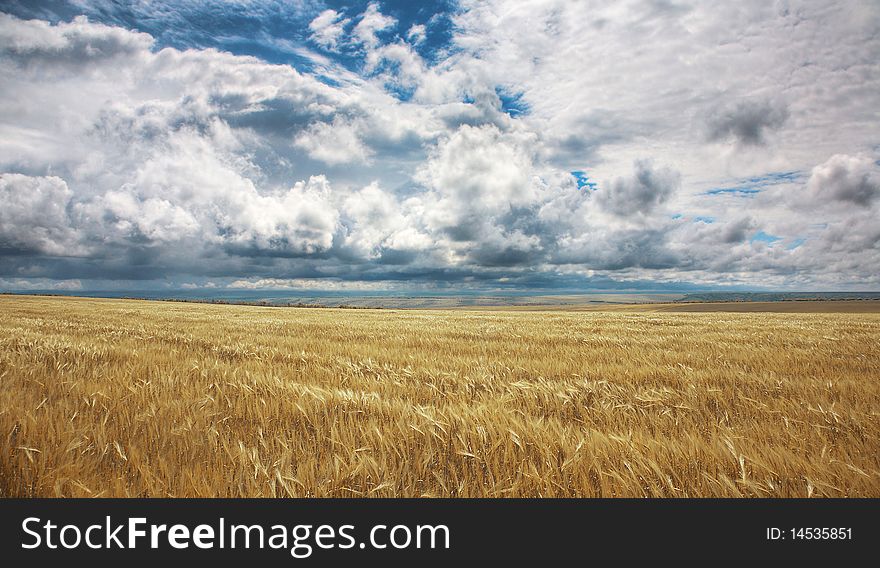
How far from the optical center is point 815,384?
5152 millimetres

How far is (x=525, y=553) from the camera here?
182 cm

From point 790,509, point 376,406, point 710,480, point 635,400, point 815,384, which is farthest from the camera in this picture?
point 815,384

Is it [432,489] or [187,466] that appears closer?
[432,489]

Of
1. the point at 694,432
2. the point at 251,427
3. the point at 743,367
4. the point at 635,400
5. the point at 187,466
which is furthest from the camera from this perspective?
the point at 743,367

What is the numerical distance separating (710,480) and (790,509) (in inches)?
14.3

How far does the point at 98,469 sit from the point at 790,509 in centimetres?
420

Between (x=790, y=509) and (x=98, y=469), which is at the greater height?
(x=98, y=469)

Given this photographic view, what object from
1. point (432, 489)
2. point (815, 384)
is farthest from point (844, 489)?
point (815, 384)

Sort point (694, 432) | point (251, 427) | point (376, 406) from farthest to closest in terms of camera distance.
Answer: point (376, 406) → point (251, 427) → point (694, 432)

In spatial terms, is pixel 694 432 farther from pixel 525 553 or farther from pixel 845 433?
pixel 525 553

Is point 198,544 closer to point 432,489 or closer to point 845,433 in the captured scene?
point 432,489

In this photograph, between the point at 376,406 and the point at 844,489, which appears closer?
the point at 844,489

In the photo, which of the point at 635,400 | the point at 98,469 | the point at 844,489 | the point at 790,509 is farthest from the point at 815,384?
the point at 98,469

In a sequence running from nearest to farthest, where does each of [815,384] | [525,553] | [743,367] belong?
[525,553] < [815,384] < [743,367]
